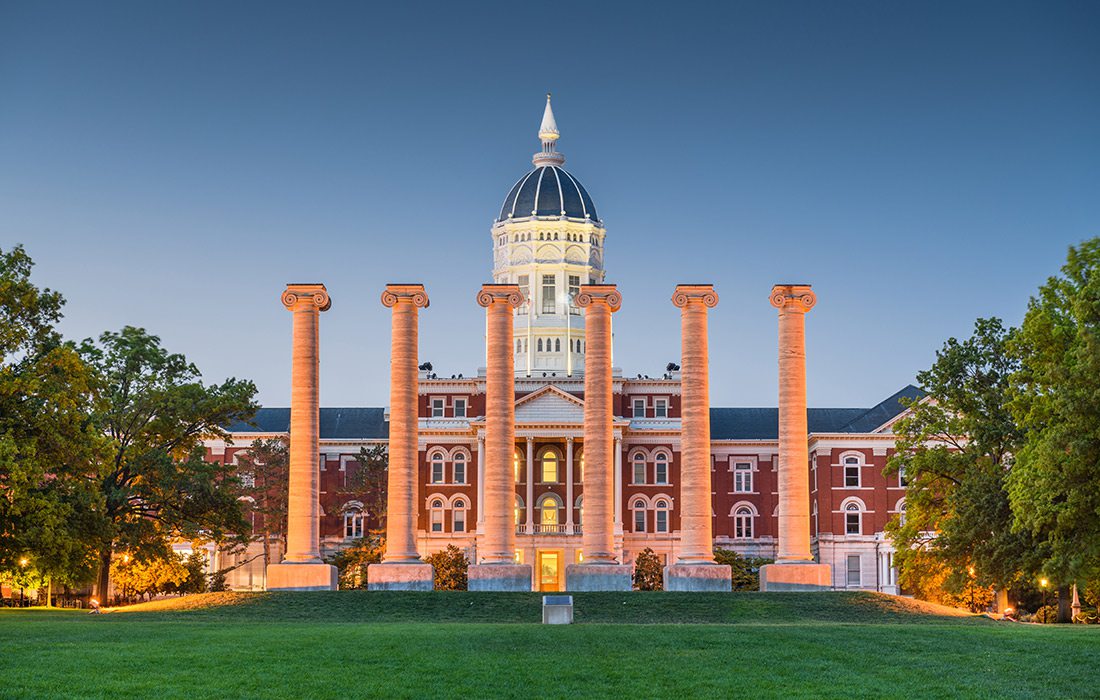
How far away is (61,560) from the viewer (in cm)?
6106

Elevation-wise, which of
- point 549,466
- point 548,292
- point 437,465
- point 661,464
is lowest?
point 549,466

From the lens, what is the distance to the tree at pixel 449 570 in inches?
4213

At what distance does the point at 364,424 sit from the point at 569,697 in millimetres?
103540

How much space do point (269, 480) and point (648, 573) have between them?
30599 mm

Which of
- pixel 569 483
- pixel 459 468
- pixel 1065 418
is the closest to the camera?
pixel 1065 418

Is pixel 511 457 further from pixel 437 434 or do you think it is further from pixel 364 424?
pixel 364 424

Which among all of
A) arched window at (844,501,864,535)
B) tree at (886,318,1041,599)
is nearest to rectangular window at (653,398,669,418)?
arched window at (844,501,864,535)

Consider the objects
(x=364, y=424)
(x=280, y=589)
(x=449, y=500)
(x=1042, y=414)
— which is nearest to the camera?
(x=1042, y=414)

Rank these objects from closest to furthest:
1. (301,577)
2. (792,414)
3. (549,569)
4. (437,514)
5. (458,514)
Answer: (301,577) → (792,414) → (549,569) → (437,514) → (458,514)

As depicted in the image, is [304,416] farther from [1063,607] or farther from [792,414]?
[1063,607]

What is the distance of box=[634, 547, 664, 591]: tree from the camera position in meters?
108

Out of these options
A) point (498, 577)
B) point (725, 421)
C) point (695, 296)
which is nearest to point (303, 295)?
point (498, 577)

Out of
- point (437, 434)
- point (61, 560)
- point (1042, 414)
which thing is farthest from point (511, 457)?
point (437, 434)

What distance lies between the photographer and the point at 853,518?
126 meters
